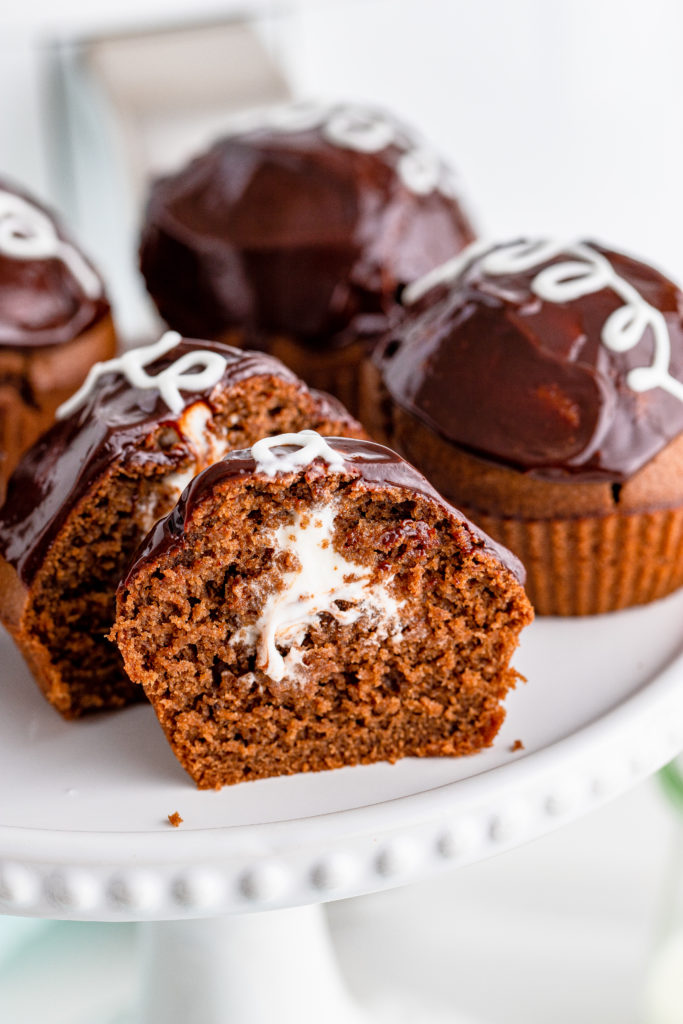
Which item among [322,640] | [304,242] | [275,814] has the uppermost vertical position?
[304,242]

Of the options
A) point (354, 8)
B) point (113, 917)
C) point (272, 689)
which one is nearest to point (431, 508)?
point (272, 689)

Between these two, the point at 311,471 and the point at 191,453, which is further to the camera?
the point at 191,453

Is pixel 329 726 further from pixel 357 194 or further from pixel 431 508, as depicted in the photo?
pixel 357 194

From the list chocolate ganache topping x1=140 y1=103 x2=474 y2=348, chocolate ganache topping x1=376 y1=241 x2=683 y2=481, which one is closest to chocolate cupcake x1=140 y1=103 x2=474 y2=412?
chocolate ganache topping x1=140 y1=103 x2=474 y2=348

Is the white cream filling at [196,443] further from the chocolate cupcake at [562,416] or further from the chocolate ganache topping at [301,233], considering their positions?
the chocolate ganache topping at [301,233]

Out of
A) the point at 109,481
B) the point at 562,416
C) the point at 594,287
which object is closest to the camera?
the point at 109,481

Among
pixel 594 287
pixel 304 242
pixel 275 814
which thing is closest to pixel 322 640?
pixel 275 814

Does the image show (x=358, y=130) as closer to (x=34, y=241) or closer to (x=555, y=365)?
(x=34, y=241)

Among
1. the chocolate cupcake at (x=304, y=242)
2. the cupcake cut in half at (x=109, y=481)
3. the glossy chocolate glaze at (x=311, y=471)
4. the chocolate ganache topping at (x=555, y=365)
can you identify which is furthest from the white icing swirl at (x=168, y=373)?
the chocolate cupcake at (x=304, y=242)
